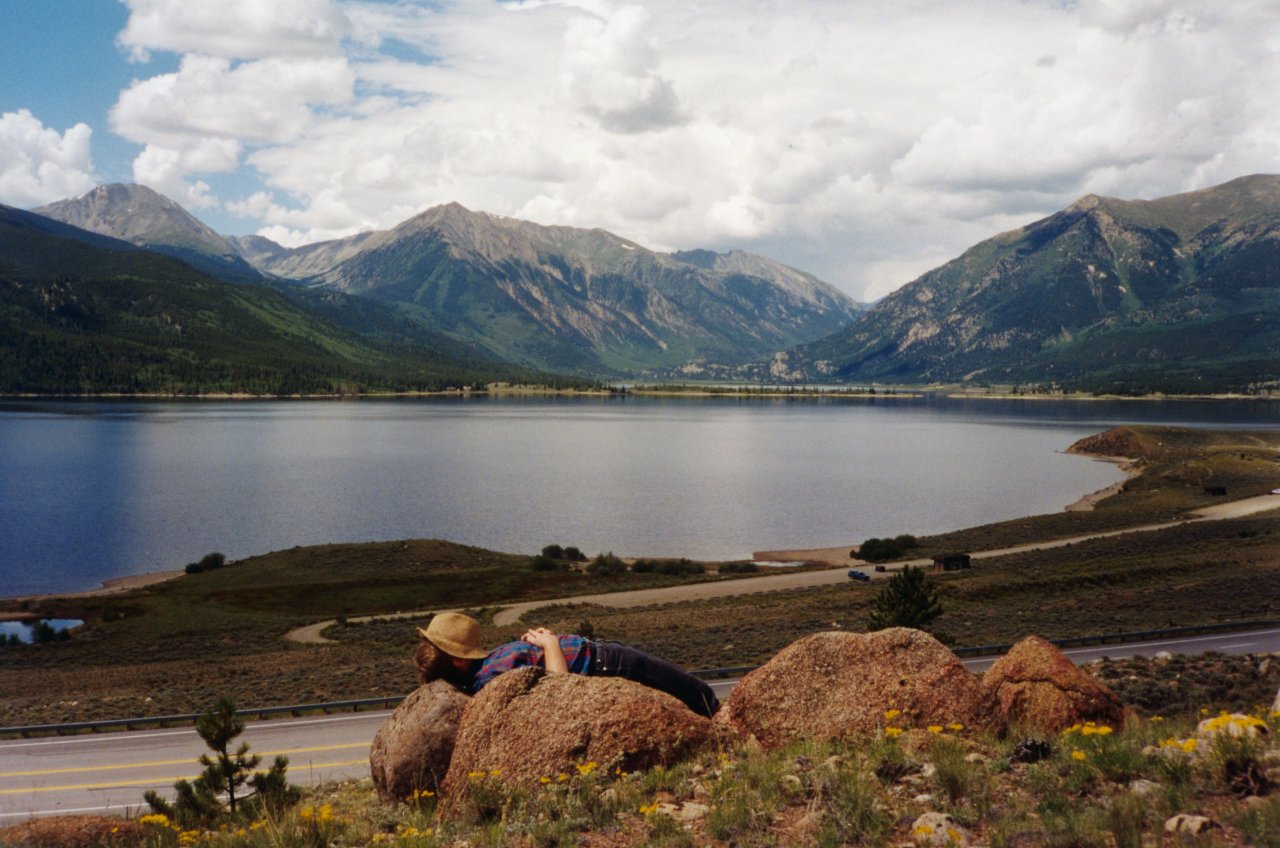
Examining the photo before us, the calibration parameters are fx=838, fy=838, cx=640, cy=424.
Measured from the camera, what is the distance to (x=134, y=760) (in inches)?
846

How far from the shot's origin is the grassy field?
110 feet

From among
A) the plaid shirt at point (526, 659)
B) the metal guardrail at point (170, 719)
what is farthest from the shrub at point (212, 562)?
the plaid shirt at point (526, 659)

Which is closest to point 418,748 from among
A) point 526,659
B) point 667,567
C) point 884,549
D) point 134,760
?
point 526,659

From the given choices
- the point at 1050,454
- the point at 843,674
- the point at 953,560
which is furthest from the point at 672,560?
the point at 1050,454

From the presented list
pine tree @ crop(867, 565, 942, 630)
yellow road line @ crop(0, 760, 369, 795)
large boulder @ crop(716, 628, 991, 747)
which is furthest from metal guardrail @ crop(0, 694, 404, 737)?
pine tree @ crop(867, 565, 942, 630)

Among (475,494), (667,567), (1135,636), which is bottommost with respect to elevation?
(667,567)

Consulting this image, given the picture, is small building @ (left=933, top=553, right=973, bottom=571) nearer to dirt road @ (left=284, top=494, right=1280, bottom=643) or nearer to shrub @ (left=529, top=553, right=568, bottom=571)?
dirt road @ (left=284, top=494, right=1280, bottom=643)

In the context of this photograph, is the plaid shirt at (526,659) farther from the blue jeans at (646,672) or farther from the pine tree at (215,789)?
the pine tree at (215,789)

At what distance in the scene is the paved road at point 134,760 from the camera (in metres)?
18.3

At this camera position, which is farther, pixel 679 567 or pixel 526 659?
pixel 679 567

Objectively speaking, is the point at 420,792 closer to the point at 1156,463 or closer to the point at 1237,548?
the point at 1237,548

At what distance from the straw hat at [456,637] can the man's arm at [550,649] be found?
0.80 meters

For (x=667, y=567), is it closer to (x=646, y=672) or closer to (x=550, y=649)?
(x=646, y=672)

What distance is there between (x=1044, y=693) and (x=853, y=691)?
270 cm
